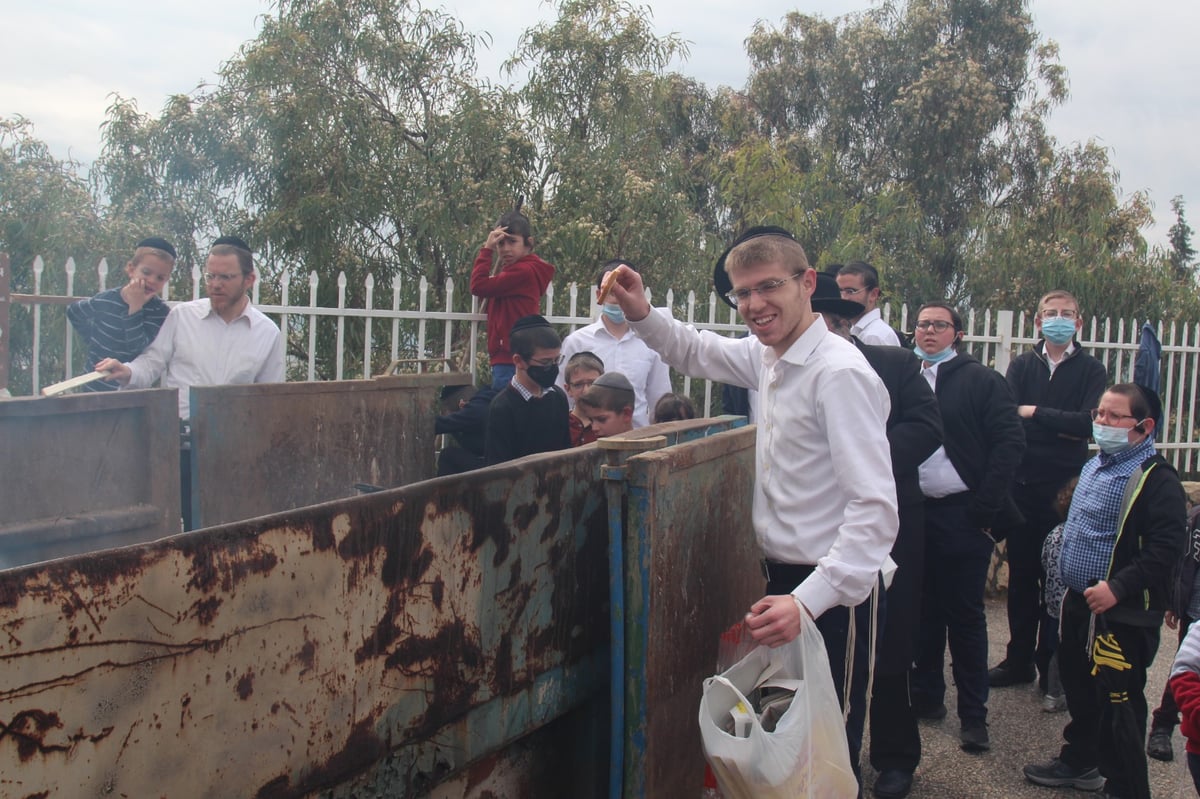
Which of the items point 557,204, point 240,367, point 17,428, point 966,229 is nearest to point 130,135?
point 557,204

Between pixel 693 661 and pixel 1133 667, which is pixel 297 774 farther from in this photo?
pixel 1133 667

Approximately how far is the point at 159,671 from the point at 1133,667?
366 centimetres

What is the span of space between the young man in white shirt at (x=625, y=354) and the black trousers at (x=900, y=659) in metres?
2.36

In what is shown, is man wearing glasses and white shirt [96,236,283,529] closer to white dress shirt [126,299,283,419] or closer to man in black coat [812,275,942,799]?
white dress shirt [126,299,283,419]

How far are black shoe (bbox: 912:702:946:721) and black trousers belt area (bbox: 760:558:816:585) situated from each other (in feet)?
8.28

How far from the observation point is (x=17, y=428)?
3.26 m

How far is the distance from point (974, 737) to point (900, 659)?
41.2 inches

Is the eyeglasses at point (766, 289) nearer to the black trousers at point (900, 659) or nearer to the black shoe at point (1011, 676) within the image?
the black trousers at point (900, 659)

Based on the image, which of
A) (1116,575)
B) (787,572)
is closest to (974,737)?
(1116,575)

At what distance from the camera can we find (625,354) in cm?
632

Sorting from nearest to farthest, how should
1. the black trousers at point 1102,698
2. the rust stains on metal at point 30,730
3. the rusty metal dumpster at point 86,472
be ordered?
the rust stains on metal at point 30,730
the rusty metal dumpster at point 86,472
the black trousers at point 1102,698

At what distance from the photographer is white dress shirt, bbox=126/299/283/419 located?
4.84 m

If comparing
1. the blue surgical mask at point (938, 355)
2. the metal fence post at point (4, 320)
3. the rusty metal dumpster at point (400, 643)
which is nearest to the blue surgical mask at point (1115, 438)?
the blue surgical mask at point (938, 355)

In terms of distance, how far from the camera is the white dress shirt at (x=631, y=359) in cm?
629
